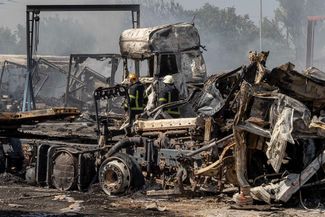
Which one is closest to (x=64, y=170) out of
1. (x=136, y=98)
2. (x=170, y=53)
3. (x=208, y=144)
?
(x=136, y=98)

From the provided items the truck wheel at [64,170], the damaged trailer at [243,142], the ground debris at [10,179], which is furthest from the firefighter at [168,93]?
the ground debris at [10,179]

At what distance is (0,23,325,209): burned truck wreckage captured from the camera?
10.2 meters

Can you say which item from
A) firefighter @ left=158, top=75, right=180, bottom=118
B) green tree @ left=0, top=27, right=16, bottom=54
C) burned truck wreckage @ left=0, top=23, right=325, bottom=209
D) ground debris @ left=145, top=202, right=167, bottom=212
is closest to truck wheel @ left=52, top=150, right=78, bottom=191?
burned truck wreckage @ left=0, top=23, right=325, bottom=209

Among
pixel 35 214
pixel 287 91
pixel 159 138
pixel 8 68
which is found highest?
pixel 8 68

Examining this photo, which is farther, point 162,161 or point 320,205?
point 162,161

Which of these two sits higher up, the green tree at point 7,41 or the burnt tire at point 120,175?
the green tree at point 7,41

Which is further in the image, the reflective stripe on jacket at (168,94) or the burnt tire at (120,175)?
the reflective stripe on jacket at (168,94)

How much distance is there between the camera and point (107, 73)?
167 ft

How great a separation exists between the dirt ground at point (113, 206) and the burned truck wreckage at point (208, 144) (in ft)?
0.88

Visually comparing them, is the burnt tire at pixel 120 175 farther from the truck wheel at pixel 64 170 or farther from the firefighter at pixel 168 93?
the firefighter at pixel 168 93

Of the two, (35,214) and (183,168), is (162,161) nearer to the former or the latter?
(183,168)

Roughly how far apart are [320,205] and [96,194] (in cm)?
392

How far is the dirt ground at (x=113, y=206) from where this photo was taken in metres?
9.83

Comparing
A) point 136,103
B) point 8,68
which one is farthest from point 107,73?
point 136,103
